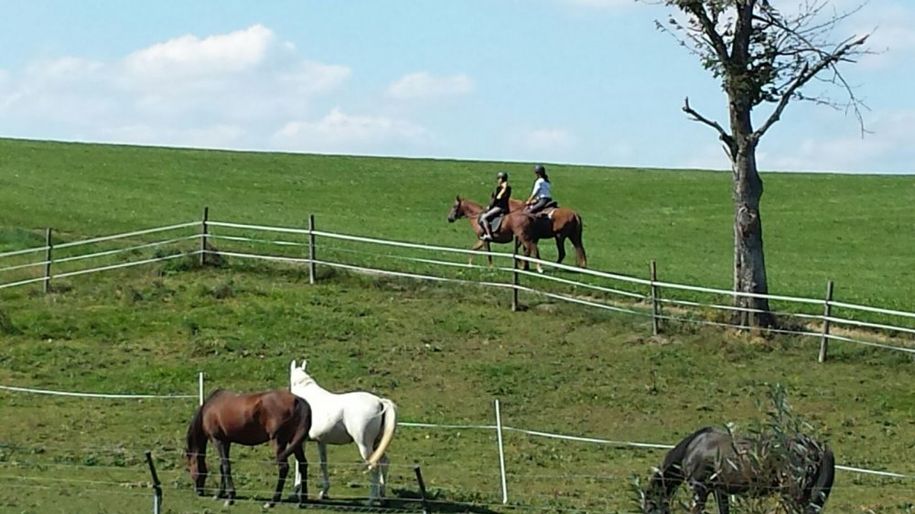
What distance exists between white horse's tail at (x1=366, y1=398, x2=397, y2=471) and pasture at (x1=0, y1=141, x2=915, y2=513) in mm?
877

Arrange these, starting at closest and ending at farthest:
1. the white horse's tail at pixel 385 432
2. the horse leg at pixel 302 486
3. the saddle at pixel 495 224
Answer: the white horse's tail at pixel 385 432 → the horse leg at pixel 302 486 → the saddle at pixel 495 224

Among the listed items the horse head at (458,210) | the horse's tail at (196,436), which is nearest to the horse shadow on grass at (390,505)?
the horse's tail at (196,436)

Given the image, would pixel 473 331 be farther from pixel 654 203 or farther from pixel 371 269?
pixel 654 203

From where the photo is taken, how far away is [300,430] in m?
15.3

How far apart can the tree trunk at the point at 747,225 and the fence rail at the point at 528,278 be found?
237 millimetres

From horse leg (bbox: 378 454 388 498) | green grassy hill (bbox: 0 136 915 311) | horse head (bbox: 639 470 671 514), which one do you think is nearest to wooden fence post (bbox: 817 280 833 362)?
green grassy hill (bbox: 0 136 915 311)

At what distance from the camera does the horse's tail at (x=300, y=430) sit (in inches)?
603

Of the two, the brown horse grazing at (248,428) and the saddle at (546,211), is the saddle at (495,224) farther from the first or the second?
the brown horse grazing at (248,428)

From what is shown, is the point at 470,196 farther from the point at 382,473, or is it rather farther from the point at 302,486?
the point at 302,486

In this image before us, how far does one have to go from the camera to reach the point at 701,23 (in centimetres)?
2341

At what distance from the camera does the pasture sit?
54.5 ft

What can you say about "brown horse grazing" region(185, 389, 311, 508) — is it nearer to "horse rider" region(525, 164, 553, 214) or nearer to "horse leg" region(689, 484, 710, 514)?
"horse leg" region(689, 484, 710, 514)

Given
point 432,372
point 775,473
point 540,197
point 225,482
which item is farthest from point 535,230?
point 775,473

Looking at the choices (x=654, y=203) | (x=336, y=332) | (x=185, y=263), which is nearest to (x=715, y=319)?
A: (x=336, y=332)
